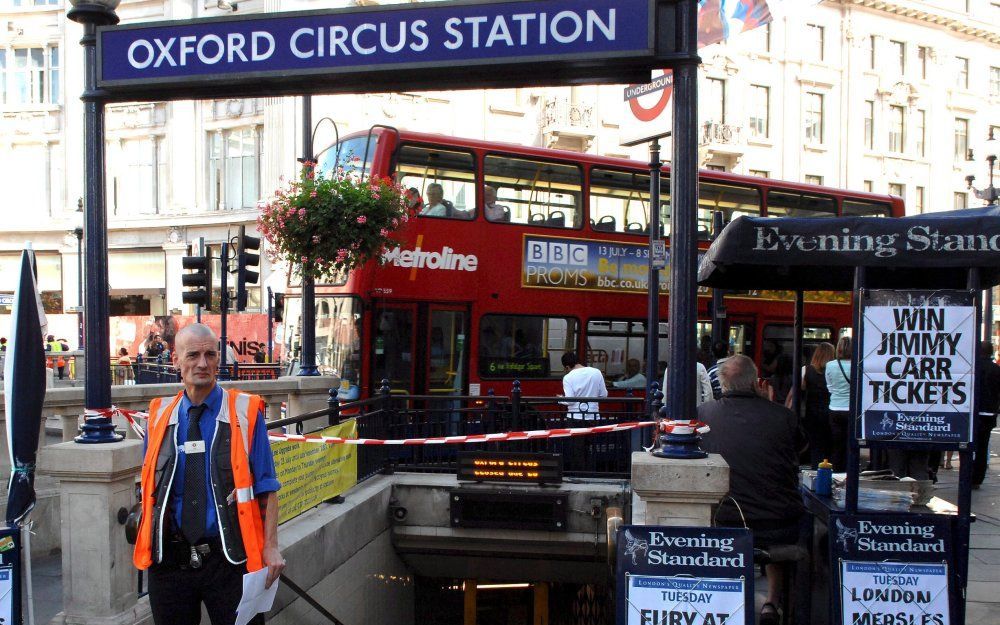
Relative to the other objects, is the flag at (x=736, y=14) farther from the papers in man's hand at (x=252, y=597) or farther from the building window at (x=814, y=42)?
the building window at (x=814, y=42)

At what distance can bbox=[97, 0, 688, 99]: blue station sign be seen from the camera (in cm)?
447

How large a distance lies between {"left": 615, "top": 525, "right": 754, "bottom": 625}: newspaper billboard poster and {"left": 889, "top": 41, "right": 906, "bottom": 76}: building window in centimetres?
4526

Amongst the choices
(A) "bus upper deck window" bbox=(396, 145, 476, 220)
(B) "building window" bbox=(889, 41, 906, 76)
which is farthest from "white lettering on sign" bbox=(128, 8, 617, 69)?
(B) "building window" bbox=(889, 41, 906, 76)

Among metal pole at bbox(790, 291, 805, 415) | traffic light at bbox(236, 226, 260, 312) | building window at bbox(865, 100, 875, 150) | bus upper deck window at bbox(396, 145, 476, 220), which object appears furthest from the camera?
building window at bbox(865, 100, 875, 150)

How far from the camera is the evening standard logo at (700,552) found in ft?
14.0

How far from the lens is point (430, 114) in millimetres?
32188

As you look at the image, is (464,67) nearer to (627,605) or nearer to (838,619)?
(627,605)

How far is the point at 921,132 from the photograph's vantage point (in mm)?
44625

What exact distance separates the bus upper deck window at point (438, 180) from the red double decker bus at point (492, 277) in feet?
0.06

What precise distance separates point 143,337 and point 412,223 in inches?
765

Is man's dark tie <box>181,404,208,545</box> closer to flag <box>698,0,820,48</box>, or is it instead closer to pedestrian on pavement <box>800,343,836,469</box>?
flag <box>698,0,820,48</box>

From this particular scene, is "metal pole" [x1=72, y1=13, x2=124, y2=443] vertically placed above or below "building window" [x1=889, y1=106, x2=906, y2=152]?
below

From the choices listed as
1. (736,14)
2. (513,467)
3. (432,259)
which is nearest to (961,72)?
(736,14)

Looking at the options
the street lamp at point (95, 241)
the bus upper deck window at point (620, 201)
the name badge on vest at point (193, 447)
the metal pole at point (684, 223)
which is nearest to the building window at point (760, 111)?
the bus upper deck window at point (620, 201)
